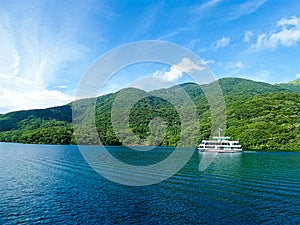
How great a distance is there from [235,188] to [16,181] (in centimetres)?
3233

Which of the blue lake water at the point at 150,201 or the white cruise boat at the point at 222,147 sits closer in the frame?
the blue lake water at the point at 150,201

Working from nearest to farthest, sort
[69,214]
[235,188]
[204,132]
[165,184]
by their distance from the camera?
1. [69,214]
2. [235,188]
3. [165,184]
4. [204,132]

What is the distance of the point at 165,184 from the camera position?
1603 inches

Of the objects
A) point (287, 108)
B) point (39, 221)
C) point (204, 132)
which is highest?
point (287, 108)

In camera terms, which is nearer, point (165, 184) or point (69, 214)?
point (69, 214)

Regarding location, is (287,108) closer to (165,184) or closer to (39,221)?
(165,184)

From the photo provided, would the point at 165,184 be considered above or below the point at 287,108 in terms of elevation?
below

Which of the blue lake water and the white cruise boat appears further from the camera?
the white cruise boat

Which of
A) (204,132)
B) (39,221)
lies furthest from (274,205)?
(204,132)

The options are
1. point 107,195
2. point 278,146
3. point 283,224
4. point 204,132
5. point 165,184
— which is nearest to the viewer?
point 283,224

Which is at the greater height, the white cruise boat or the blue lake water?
the white cruise boat

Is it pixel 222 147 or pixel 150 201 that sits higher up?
pixel 222 147

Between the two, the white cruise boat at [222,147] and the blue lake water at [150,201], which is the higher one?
the white cruise boat at [222,147]

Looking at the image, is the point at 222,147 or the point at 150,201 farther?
the point at 222,147
